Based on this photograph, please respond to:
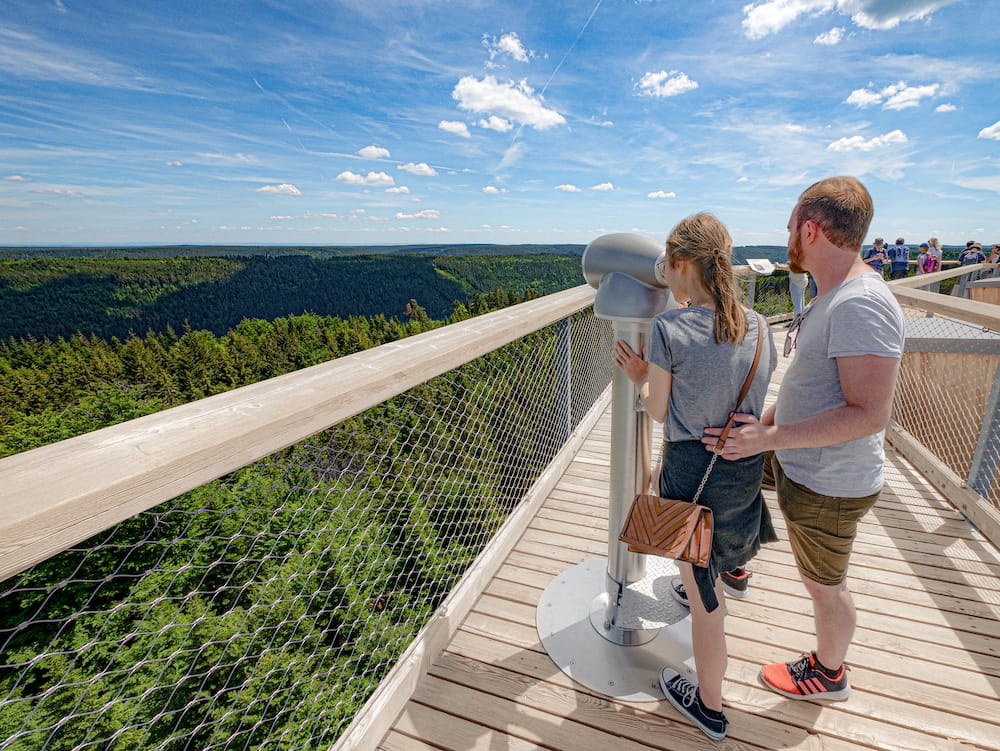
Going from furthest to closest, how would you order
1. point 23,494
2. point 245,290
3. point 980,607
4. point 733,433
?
point 245,290 < point 980,607 < point 733,433 < point 23,494

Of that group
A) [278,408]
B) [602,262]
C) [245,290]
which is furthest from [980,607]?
[245,290]

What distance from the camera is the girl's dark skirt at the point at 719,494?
133 centimetres

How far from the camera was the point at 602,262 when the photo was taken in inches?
60.2

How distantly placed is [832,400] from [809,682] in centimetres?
98

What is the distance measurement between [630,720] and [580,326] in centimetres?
218

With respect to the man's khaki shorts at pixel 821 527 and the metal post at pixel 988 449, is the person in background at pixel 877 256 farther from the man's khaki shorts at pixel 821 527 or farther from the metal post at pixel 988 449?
the man's khaki shorts at pixel 821 527

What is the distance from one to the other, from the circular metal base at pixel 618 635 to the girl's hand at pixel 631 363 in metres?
0.93

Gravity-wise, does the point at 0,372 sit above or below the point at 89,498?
below

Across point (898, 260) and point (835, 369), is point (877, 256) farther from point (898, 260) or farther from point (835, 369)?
point (835, 369)

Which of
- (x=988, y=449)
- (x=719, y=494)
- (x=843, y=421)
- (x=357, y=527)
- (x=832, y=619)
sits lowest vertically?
(x=832, y=619)

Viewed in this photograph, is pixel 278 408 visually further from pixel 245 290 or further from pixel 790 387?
pixel 245 290

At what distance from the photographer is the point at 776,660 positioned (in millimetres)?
1757

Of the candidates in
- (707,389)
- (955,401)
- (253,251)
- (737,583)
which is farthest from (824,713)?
(253,251)

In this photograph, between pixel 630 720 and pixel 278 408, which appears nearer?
pixel 278 408
